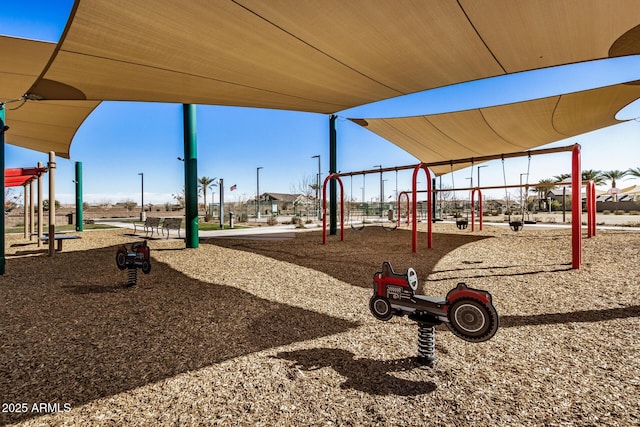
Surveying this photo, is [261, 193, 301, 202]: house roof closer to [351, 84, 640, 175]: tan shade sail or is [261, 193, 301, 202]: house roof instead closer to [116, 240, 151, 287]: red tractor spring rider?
[351, 84, 640, 175]: tan shade sail

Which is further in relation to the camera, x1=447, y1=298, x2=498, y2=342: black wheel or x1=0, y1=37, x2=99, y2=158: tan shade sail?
x1=0, y1=37, x2=99, y2=158: tan shade sail

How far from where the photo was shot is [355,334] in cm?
297

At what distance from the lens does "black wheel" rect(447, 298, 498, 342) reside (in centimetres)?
210

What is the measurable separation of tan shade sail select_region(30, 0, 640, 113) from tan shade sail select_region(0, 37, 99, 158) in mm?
617

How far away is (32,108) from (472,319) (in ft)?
33.8

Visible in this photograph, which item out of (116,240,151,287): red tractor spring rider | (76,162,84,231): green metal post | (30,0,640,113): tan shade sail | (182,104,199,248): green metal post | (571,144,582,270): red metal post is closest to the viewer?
(30,0,640,113): tan shade sail

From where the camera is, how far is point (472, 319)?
2160 mm

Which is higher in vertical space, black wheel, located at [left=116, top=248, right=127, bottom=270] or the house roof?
the house roof

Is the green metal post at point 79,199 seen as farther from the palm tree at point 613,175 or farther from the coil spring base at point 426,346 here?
the palm tree at point 613,175

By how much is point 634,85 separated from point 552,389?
24.2ft

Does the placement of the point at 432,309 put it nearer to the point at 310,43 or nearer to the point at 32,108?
the point at 310,43

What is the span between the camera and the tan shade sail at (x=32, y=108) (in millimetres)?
4875

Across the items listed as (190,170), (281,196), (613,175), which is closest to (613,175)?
(613,175)

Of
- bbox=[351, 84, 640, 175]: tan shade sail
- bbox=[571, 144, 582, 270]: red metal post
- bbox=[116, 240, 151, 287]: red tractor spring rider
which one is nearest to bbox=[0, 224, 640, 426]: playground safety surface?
bbox=[116, 240, 151, 287]: red tractor spring rider
